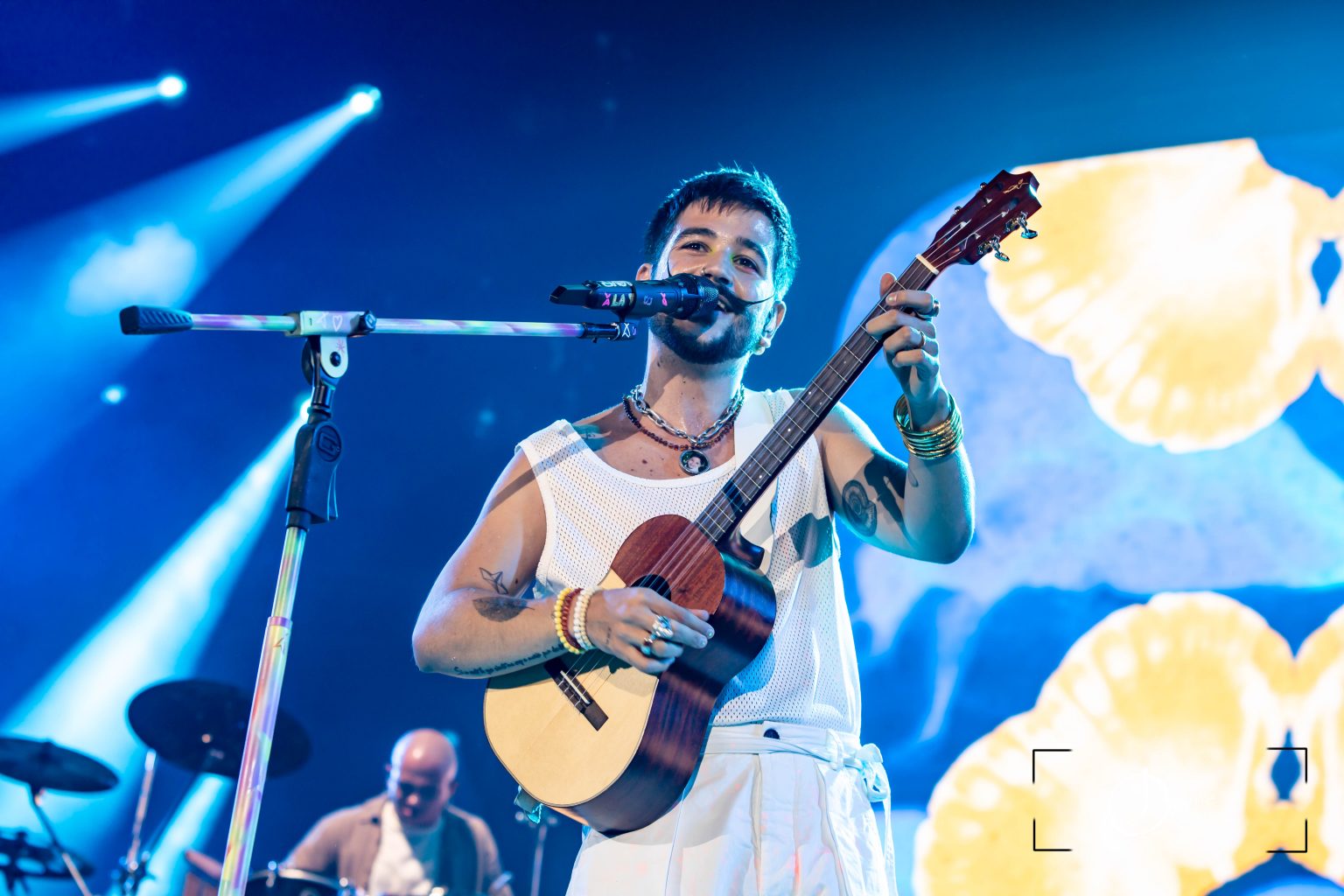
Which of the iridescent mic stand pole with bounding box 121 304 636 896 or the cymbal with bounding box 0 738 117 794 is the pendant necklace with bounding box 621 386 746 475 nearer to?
the iridescent mic stand pole with bounding box 121 304 636 896

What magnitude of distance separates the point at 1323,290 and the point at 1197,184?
1.70 feet

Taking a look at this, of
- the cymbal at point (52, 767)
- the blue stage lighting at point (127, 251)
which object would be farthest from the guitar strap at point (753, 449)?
the cymbal at point (52, 767)

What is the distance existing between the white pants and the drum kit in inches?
127

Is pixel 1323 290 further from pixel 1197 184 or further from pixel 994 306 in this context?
pixel 994 306

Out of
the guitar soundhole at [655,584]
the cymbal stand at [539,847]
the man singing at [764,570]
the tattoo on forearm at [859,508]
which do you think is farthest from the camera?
the cymbal stand at [539,847]

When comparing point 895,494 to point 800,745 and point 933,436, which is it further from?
point 800,745

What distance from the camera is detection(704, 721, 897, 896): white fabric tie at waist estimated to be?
2020mm

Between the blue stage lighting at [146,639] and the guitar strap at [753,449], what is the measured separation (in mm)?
3366

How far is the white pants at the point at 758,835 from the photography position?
6.32 feet

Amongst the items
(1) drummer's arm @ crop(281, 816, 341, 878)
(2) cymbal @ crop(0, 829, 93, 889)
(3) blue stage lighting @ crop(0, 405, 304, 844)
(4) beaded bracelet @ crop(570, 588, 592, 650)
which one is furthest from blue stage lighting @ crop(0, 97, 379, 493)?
(4) beaded bracelet @ crop(570, 588, 592, 650)

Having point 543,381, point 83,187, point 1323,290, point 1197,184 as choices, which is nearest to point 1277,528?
point 1323,290

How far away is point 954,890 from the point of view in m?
3.62

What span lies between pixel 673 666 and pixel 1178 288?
251cm

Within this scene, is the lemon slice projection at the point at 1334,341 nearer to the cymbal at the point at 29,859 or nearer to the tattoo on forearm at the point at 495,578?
the tattoo on forearm at the point at 495,578
